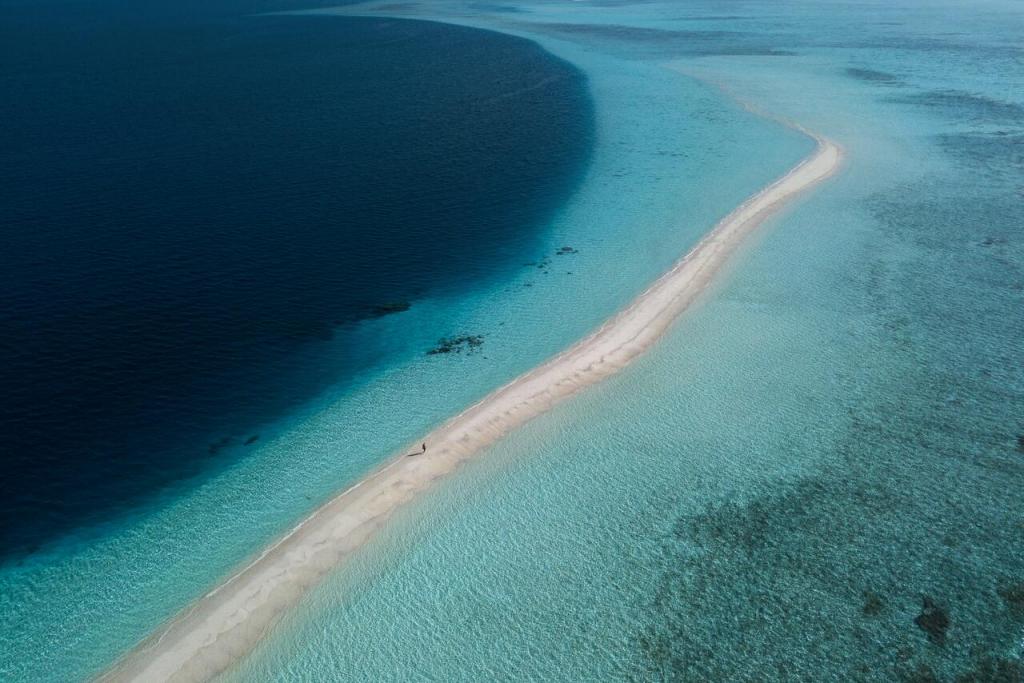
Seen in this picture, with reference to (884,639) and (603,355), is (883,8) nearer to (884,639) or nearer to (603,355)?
(603,355)

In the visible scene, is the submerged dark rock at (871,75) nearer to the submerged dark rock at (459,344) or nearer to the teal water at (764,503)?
the teal water at (764,503)

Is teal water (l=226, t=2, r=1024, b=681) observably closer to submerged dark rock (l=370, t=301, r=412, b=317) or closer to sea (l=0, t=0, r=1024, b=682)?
sea (l=0, t=0, r=1024, b=682)

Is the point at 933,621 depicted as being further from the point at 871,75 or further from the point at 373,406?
the point at 871,75

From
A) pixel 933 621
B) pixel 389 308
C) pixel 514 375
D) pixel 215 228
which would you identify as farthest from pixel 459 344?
pixel 933 621

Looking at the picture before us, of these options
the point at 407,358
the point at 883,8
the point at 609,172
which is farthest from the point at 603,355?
the point at 883,8

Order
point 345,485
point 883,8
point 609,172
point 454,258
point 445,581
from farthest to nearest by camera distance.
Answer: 1. point 883,8
2. point 609,172
3. point 454,258
4. point 345,485
5. point 445,581

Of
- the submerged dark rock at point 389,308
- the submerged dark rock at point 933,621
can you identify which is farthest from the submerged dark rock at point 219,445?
the submerged dark rock at point 933,621

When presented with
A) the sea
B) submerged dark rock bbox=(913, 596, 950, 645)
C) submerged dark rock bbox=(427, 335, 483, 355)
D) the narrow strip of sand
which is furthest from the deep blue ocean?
submerged dark rock bbox=(913, 596, 950, 645)
